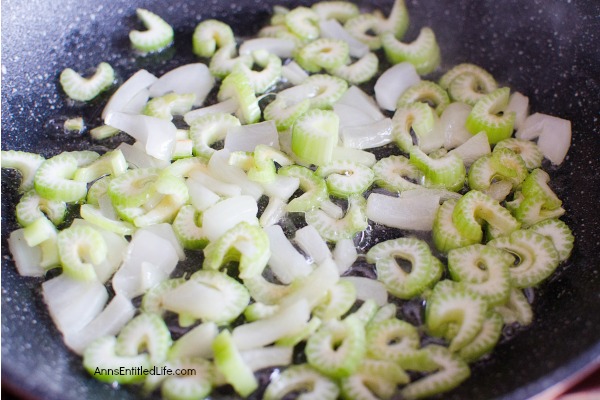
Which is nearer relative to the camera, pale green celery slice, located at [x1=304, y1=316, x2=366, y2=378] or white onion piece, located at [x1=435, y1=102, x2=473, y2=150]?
pale green celery slice, located at [x1=304, y1=316, x2=366, y2=378]

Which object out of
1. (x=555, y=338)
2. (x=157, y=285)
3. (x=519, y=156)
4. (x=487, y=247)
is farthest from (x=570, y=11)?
(x=157, y=285)

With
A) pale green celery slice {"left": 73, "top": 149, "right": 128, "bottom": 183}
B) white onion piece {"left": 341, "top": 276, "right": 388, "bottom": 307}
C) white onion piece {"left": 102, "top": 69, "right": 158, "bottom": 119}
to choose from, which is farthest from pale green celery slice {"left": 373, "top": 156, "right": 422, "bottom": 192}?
white onion piece {"left": 102, "top": 69, "right": 158, "bottom": 119}

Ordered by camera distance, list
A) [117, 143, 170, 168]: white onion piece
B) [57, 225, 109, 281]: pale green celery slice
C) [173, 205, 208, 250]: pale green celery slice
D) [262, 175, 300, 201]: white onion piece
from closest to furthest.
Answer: [57, 225, 109, 281]: pale green celery slice
[173, 205, 208, 250]: pale green celery slice
[262, 175, 300, 201]: white onion piece
[117, 143, 170, 168]: white onion piece

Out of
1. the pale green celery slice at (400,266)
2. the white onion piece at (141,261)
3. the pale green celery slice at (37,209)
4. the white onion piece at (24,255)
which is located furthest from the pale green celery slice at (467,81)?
the white onion piece at (24,255)

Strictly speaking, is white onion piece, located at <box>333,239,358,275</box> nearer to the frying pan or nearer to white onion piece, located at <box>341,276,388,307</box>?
white onion piece, located at <box>341,276,388,307</box>

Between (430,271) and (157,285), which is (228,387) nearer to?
(157,285)

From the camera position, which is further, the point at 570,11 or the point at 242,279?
the point at 570,11

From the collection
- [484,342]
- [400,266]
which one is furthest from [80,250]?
[484,342]

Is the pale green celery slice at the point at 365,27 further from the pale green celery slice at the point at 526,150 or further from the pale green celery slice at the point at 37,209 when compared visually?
the pale green celery slice at the point at 37,209
